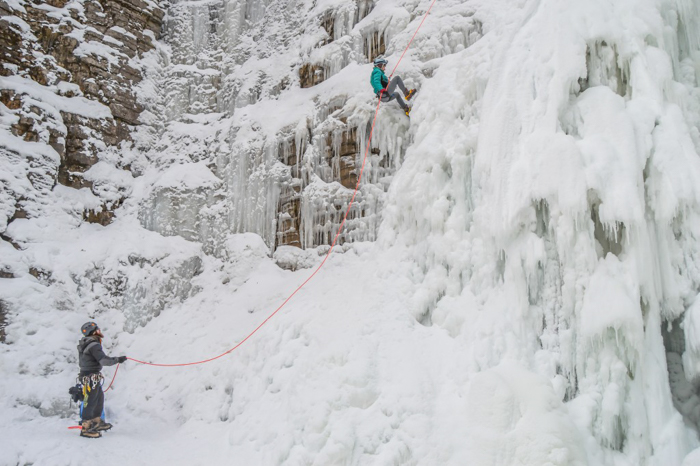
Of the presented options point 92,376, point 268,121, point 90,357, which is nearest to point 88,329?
point 90,357

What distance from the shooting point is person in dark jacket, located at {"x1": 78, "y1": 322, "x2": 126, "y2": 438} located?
5.86 m

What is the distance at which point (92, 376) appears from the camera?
235 inches

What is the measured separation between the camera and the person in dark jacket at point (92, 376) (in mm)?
5863

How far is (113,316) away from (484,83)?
6935 millimetres

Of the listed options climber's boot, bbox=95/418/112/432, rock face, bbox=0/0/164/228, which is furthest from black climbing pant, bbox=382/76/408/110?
climber's boot, bbox=95/418/112/432

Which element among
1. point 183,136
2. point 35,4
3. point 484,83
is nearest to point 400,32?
point 484,83

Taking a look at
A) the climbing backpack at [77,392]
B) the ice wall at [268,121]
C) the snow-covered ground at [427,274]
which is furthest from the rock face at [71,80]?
the climbing backpack at [77,392]

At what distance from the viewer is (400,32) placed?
7.70 meters

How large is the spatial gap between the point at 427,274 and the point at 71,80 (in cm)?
810

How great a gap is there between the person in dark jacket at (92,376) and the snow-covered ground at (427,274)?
0.26 metres

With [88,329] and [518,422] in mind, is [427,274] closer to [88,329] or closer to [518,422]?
[518,422]

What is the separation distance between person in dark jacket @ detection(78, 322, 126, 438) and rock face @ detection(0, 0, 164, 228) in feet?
10.7

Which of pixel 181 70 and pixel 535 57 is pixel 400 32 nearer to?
pixel 535 57

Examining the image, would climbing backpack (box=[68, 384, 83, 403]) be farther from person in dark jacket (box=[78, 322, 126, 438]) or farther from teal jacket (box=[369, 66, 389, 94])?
teal jacket (box=[369, 66, 389, 94])
